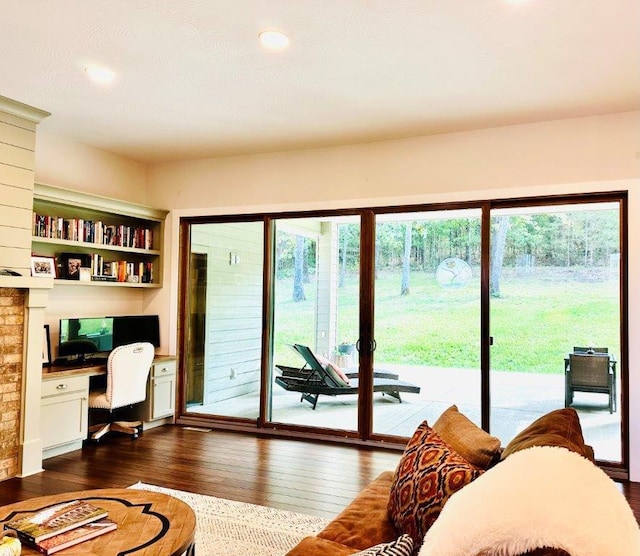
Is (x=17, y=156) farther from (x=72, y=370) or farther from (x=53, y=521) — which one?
(x=53, y=521)

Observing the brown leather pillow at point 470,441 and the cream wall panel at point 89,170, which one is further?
the cream wall panel at point 89,170

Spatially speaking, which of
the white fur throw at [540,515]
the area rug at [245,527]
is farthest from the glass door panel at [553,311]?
the white fur throw at [540,515]

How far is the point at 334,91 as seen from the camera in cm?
376

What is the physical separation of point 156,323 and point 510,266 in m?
3.68

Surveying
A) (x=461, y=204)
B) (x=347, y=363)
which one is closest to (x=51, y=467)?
(x=347, y=363)

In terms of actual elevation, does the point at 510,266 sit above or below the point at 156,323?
above

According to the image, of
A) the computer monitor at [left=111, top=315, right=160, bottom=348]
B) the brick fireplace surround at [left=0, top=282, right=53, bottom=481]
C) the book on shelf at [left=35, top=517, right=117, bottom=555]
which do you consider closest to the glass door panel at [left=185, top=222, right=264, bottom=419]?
the computer monitor at [left=111, top=315, right=160, bottom=348]

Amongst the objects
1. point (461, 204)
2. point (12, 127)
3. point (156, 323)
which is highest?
point (12, 127)

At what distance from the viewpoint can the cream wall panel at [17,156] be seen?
12.9 ft

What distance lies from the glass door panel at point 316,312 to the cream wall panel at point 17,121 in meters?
2.30

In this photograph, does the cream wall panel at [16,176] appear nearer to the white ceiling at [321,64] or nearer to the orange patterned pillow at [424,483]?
the white ceiling at [321,64]

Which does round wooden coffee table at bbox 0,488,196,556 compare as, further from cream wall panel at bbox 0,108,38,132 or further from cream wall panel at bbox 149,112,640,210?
cream wall panel at bbox 149,112,640,210

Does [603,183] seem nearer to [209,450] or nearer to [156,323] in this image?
[209,450]

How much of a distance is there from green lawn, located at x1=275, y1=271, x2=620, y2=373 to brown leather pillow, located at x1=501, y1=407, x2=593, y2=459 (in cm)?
261
